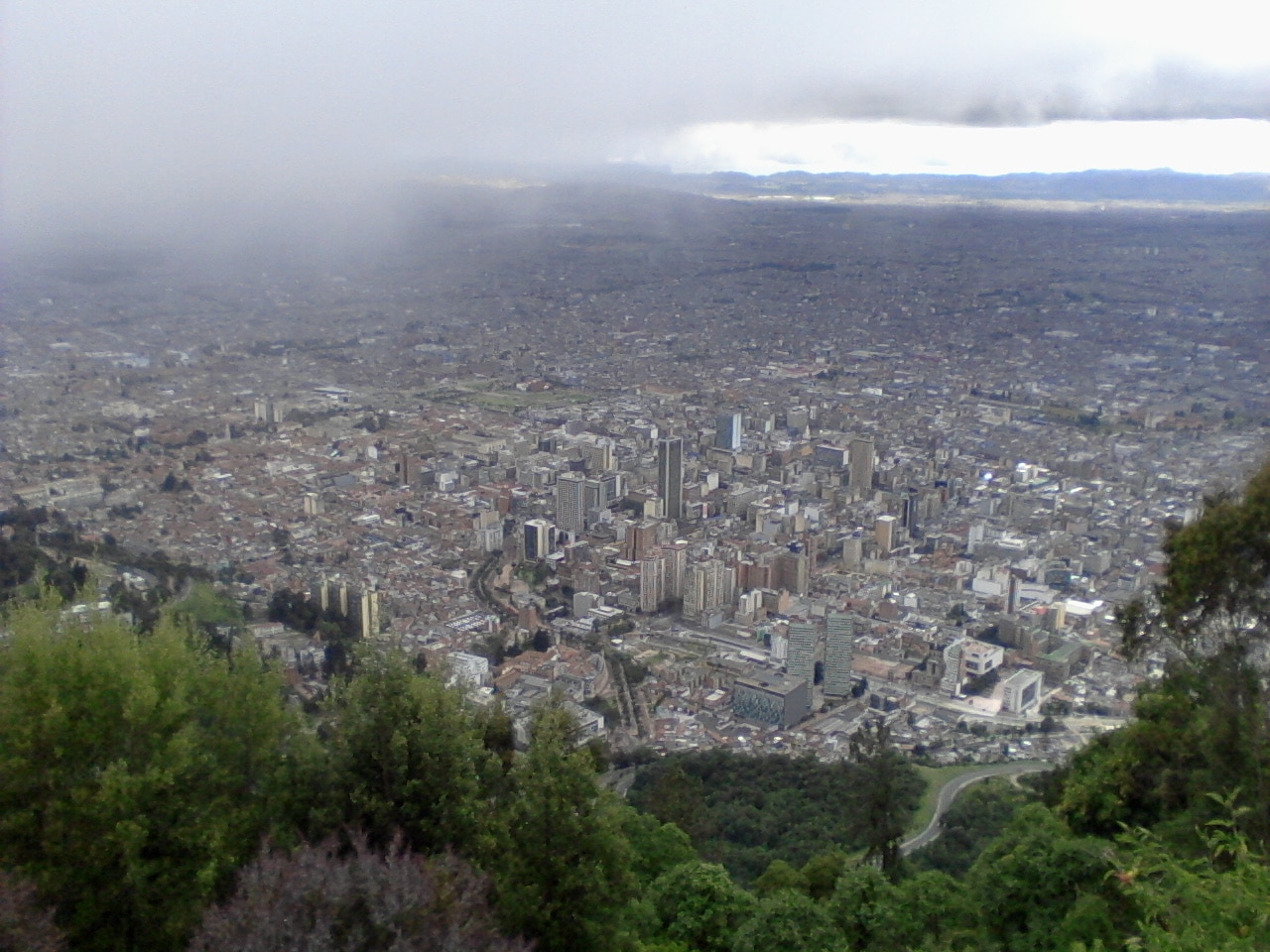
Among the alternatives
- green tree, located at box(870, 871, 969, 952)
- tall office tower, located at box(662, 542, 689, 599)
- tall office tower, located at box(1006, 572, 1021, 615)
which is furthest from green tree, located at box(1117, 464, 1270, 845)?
tall office tower, located at box(662, 542, 689, 599)

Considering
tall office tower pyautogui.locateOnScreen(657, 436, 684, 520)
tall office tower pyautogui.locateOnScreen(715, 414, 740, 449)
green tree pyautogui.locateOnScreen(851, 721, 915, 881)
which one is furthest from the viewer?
tall office tower pyautogui.locateOnScreen(715, 414, 740, 449)

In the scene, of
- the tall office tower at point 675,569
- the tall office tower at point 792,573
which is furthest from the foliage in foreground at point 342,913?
the tall office tower at point 792,573

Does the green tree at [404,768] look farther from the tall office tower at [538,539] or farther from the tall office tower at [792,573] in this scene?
the tall office tower at [538,539]

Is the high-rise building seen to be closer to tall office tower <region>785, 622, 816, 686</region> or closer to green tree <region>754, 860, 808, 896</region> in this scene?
tall office tower <region>785, 622, 816, 686</region>

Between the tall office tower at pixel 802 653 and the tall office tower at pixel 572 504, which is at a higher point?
the tall office tower at pixel 572 504

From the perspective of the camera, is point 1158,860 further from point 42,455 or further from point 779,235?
point 779,235

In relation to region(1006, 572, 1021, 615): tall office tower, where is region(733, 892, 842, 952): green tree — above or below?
above

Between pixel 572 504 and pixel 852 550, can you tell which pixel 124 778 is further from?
pixel 572 504
